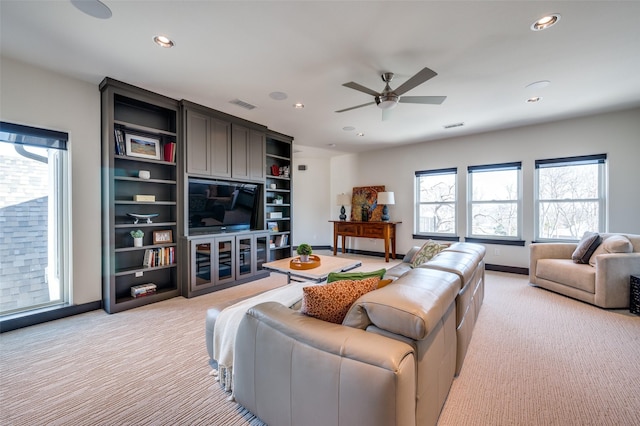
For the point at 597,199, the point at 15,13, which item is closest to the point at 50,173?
the point at 15,13

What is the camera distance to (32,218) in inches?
112

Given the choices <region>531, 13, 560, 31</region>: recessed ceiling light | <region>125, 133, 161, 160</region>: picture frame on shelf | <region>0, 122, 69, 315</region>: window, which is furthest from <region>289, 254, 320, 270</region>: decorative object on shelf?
<region>531, 13, 560, 31</region>: recessed ceiling light

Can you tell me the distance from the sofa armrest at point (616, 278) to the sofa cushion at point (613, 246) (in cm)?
11

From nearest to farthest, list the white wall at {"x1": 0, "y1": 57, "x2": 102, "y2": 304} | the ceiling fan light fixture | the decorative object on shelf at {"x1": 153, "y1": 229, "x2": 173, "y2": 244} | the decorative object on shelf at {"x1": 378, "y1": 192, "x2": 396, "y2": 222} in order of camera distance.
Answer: the white wall at {"x1": 0, "y1": 57, "x2": 102, "y2": 304} → the ceiling fan light fixture → the decorative object on shelf at {"x1": 153, "y1": 229, "x2": 173, "y2": 244} → the decorative object on shelf at {"x1": 378, "y1": 192, "x2": 396, "y2": 222}

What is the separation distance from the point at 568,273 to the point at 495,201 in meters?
1.86

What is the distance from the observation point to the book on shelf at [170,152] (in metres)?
3.57

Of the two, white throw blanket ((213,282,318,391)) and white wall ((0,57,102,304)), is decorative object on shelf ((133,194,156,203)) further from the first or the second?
white throw blanket ((213,282,318,391))

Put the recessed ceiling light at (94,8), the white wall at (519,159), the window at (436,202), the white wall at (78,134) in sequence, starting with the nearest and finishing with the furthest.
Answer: the recessed ceiling light at (94,8) → the white wall at (78,134) → the white wall at (519,159) → the window at (436,202)

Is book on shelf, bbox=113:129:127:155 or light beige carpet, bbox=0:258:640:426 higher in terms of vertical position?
book on shelf, bbox=113:129:127:155

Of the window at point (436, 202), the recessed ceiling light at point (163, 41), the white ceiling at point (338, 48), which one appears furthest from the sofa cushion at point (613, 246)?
the recessed ceiling light at point (163, 41)

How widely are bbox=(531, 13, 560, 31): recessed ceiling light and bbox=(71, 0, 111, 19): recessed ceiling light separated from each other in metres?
3.24

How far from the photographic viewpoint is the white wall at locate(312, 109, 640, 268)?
3.93 m

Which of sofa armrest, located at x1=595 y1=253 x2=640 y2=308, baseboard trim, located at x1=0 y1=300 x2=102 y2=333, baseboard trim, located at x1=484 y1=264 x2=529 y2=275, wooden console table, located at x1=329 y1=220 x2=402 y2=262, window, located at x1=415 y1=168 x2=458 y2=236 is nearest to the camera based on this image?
baseboard trim, located at x1=0 y1=300 x2=102 y2=333

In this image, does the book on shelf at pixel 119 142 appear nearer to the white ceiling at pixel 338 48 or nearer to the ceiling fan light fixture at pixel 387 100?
the white ceiling at pixel 338 48
